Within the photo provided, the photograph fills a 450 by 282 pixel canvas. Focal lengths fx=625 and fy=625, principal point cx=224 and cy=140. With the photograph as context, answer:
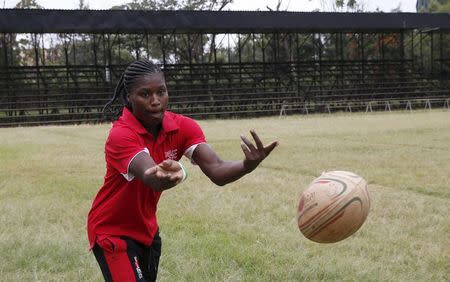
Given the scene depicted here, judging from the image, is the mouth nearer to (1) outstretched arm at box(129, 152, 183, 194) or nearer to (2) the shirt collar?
(2) the shirt collar

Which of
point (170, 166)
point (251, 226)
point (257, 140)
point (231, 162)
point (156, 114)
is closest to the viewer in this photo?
point (170, 166)

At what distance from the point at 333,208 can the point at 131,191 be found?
1.11 metres

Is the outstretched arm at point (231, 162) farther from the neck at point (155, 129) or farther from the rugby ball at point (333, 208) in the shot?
the rugby ball at point (333, 208)

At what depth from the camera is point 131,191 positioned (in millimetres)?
3100

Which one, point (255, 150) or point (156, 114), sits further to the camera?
point (156, 114)

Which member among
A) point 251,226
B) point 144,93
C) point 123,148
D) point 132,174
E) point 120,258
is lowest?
point 251,226

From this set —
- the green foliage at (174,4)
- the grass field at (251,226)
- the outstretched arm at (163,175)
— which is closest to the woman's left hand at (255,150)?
the outstretched arm at (163,175)

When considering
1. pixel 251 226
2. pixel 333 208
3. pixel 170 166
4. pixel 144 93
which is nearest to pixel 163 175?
pixel 170 166

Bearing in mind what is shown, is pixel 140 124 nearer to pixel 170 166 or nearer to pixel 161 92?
pixel 161 92

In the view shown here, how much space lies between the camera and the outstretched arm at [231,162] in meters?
2.81

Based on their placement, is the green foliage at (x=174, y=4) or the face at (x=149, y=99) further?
the green foliage at (x=174, y=4)

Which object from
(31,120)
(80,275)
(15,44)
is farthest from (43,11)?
(80,275)

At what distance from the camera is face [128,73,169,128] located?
303 cm

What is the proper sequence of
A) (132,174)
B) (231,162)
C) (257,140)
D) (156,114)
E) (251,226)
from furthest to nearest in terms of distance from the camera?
(251,226) → (231,162) → (156,114) → (132,174) → (257,140)
